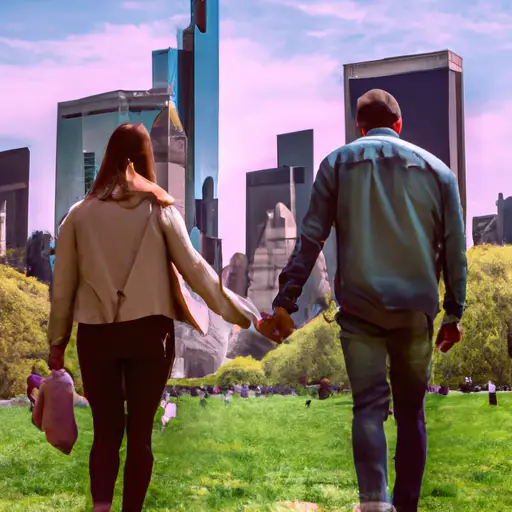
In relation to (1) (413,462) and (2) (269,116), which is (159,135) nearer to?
(2) (269,116)

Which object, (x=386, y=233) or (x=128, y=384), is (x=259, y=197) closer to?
(x=386, y=233)

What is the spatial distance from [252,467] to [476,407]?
1391mm

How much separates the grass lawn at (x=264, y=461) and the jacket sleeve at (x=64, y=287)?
0.90 meters

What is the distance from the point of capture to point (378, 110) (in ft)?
9.39

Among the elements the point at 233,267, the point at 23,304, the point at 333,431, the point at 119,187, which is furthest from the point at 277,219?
the point at 23,304

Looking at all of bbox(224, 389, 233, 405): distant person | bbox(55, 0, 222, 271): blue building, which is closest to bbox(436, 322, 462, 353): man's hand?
bbox(55, 0, 222, 271): blue building

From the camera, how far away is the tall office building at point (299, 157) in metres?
3.81

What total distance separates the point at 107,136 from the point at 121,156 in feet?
3.02

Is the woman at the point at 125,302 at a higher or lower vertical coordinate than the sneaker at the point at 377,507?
higher

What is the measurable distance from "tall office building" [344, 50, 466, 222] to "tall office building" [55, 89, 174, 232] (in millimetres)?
756

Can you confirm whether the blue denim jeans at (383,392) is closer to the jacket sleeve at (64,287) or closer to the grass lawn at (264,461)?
the grass lawn at (264,461)

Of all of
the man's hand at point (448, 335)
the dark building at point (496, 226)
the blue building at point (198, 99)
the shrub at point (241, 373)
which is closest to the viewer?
the man's hand at point (448, 335)

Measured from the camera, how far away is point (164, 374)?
2.65m

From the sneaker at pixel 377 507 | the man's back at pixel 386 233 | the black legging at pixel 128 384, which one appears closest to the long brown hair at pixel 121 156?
the black legging at pixel 128 384
